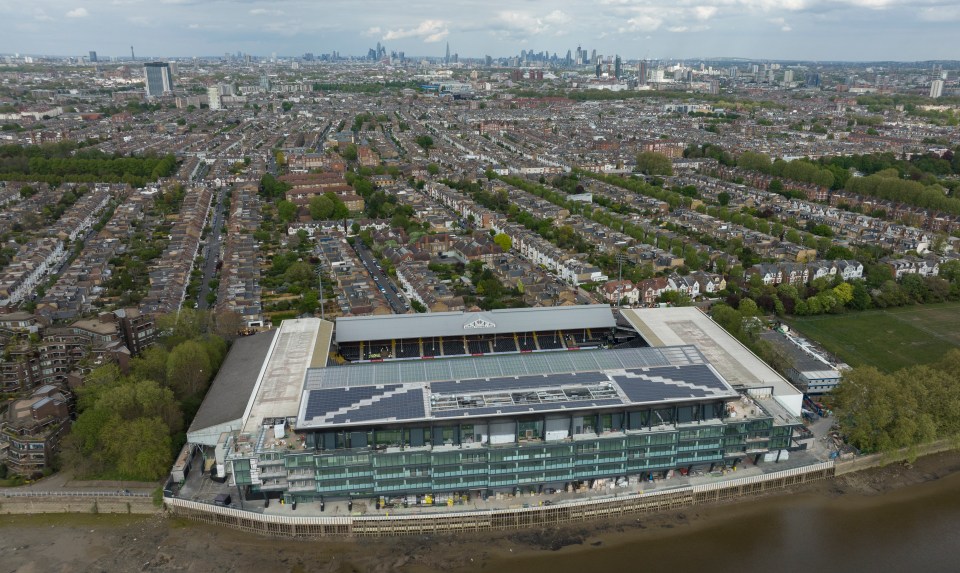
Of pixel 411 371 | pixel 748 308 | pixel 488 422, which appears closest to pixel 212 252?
pixel 411 371

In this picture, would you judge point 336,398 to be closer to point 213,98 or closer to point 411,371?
point 411,371

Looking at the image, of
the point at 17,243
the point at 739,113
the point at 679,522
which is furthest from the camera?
the point at 739,113

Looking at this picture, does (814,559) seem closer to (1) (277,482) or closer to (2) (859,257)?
(1) (277,482)

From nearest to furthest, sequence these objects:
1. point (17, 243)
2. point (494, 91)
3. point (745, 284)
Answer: point (745, 284), point (17, 243), point (494, 91)

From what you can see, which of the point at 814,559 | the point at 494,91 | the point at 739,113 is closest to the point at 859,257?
the point at 814,559

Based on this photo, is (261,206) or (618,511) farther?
(261,206)

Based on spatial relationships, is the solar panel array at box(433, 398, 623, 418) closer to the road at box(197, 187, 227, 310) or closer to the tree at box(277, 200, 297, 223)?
the road at box(197, 187, 227, 310)

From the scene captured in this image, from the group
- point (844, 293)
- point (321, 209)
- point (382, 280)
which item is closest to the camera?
point (844, 293)
